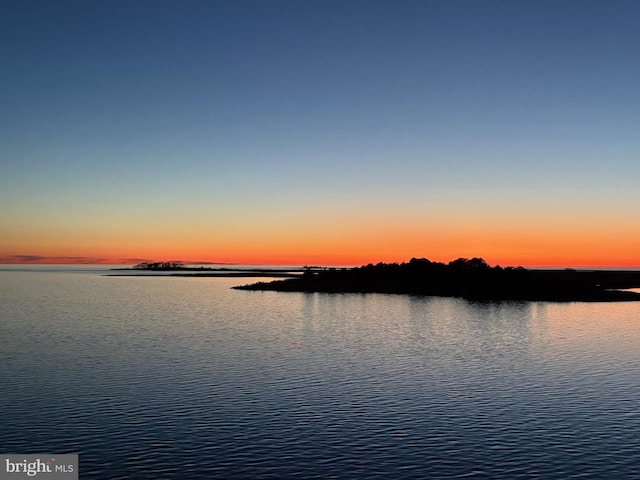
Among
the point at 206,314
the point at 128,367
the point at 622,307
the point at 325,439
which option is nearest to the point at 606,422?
the point at 325,439

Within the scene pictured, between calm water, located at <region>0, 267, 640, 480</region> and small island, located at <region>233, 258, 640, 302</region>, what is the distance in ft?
227

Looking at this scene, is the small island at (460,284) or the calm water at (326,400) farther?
the small island at (460,284)

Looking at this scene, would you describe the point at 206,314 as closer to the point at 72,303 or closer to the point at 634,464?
the point at 72,303

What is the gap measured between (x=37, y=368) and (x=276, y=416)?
2745 cm

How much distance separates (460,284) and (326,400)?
137948mm

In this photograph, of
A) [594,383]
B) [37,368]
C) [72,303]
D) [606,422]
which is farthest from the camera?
[72,303]

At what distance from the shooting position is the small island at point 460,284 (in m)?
153

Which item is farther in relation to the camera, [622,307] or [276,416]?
[622,307]

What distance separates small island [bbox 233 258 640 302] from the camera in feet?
502

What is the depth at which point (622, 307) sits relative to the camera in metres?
125

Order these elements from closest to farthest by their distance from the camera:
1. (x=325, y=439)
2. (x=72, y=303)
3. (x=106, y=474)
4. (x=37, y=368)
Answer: (x=106, y=474) < (x=325, y=439) < (x=37, y=368) < (x=72, y=303)

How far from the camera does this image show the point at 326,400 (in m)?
42.1

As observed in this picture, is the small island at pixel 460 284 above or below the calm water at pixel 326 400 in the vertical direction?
above

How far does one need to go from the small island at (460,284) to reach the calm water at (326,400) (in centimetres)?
6932
